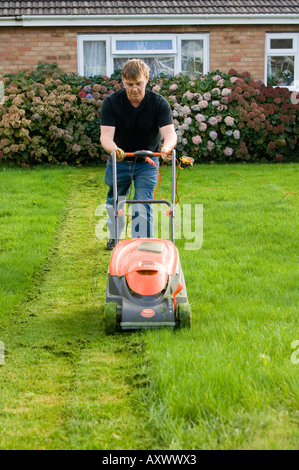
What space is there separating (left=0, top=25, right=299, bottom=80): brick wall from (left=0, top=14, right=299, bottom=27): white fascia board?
0.20 meters

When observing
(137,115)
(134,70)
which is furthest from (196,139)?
(134,70)

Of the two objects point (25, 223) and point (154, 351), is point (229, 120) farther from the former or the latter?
point (154, 351)

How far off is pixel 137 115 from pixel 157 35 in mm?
10370

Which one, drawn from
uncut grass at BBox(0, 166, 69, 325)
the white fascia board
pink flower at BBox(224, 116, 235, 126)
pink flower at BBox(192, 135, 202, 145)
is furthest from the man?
the white fascia board

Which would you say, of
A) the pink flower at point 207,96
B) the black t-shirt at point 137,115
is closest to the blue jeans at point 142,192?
the black t-shirt at point 137,115

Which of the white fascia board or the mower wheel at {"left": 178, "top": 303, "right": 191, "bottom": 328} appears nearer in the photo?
the mower wheel at {"left": 178, "top": 303, "right": 191, "bottom": 328}

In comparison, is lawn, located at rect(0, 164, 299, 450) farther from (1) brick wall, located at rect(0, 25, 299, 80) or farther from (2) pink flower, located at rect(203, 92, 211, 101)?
(1) brick wall, located at rect(0, 25, 299, 80)

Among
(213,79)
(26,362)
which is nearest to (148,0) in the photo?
(213,79)

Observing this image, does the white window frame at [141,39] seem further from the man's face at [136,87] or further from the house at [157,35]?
the man's face at [136,87]

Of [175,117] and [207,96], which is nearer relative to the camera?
[175,117]

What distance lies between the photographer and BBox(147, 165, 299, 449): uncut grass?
3078 millimetres

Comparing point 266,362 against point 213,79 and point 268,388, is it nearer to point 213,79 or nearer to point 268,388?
point 268,388

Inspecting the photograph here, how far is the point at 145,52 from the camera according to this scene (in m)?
15.2

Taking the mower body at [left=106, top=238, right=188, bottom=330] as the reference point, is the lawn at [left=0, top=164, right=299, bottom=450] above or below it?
below
